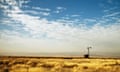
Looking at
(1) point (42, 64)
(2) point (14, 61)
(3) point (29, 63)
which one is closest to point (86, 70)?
(1) point (42, 64)

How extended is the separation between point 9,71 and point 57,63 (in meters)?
2.02

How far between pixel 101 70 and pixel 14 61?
3819 mm

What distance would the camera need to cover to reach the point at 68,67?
7984 millimetres

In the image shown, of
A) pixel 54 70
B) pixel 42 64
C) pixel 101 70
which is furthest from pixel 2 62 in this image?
pixel 101 70

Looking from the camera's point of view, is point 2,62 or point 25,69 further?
point 2,62

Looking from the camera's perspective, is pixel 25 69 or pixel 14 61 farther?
pixel 14 61

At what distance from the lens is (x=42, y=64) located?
801 centimetres

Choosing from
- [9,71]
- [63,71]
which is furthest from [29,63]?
[63,71]

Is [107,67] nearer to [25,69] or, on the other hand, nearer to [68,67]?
[68,67]

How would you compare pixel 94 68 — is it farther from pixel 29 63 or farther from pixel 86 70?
pixel 29 63

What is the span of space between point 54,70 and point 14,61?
183cm

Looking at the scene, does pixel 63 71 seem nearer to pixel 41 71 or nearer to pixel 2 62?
pixel 41 71

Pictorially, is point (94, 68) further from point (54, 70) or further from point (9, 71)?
point (9, 71)

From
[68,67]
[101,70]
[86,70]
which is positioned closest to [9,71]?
[68,67]
